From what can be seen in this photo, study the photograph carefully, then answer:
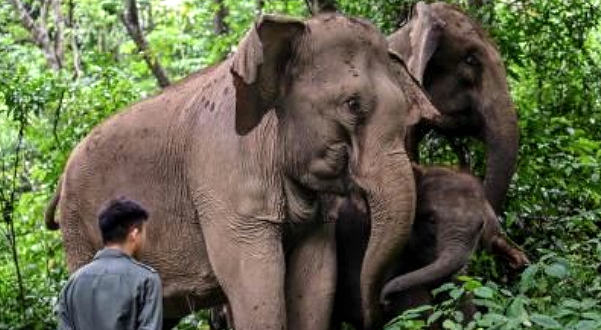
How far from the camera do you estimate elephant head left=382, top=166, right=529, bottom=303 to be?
6691 mm

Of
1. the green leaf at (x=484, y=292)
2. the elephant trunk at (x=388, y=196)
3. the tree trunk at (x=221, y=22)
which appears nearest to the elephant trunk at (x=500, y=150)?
the elephant trunk at (x=388, y=196)

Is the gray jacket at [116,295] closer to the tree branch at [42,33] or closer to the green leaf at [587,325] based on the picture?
the green leaf at [587,325]

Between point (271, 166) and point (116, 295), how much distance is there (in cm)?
149

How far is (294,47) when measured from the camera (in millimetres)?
6164

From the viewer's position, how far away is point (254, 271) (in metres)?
6.28

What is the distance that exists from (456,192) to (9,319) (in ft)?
11.7

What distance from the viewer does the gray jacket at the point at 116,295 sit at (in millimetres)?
4949

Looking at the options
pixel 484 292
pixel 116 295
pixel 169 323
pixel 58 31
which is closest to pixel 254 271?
pixel 484 292

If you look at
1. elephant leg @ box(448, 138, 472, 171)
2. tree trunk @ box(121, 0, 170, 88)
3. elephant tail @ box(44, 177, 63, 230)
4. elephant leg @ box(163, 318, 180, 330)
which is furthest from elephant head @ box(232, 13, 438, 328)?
tree trunk @ box(121, 0, 170, 88)

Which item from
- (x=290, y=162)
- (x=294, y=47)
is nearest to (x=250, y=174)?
(x=290, y=162)

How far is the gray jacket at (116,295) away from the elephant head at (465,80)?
2763 mm

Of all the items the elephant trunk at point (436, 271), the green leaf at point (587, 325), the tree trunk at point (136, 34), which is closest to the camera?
the green leaf at point (587, 325)

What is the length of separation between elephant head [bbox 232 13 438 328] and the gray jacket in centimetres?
131

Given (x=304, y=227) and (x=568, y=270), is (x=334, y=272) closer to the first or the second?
(x=304, y=227)
